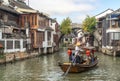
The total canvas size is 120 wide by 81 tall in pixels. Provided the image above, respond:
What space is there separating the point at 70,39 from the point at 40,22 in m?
67.9

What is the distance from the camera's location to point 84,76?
29.4 metres

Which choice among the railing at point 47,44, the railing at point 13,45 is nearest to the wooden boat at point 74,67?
the railing at point 13,45

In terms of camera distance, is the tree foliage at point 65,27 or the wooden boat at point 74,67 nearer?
the wooden boat at point 74,67

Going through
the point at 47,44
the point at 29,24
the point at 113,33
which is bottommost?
the point at 47,44

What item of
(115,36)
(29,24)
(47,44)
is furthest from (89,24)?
(29,24)

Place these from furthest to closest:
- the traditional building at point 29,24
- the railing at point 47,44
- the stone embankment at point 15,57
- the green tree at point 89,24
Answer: the green tree at point 89,24 → the railing at point 47,44 → the traditional building at point 29,24 → the stone embankment at point 15,57

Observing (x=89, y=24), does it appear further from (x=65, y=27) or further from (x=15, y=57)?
(x=15, y=57)

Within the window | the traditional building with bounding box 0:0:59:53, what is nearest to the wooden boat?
the traditional building with bounding box 0:0:59:53

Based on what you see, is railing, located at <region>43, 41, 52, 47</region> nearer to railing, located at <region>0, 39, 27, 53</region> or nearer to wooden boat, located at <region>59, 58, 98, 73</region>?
railing, located at <region>0, 39, 27, 53</region>

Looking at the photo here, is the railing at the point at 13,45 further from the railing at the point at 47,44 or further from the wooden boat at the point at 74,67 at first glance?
the wooden boat at the point at 74,67

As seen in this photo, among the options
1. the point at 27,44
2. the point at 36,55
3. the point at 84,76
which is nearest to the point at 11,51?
the point at 27,44

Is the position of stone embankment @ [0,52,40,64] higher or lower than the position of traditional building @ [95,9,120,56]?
lower

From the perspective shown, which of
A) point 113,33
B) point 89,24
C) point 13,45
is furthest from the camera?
point 89,24

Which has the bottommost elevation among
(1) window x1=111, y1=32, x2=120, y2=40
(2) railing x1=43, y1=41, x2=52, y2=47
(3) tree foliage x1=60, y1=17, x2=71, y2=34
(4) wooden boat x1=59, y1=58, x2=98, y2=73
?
(4) wooden boat x1=59, y1=58, x2=98, y2=73
